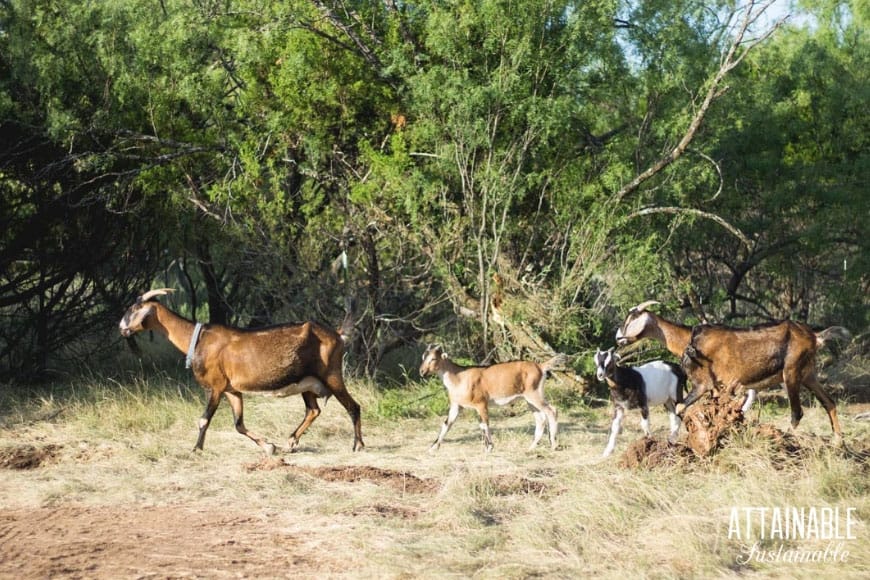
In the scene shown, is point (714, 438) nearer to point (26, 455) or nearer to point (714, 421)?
point (714, 421)

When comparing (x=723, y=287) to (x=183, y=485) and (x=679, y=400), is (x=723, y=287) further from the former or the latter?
(x=183, y=485)

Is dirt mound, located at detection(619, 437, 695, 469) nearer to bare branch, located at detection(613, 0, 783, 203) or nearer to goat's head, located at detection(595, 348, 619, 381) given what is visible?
goat's head, located at detection(595, 348, 619, 381)

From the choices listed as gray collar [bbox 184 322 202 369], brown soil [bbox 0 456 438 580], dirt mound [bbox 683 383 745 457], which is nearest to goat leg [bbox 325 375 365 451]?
gray collar [bbox 184 322 202 369]

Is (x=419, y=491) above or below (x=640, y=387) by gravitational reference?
below

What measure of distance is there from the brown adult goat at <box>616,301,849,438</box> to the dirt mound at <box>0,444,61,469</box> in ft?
21.3

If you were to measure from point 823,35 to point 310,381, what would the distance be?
11.1 m

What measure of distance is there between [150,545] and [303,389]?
392cm

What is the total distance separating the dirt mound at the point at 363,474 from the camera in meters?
9.64

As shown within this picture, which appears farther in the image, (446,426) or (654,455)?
(446,426)

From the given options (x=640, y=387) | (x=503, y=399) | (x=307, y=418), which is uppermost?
(x=640, y=387)

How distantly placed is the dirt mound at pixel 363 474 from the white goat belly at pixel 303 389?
1.04m

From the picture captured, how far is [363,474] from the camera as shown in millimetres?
10039

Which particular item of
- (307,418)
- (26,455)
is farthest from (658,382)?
(26,455)

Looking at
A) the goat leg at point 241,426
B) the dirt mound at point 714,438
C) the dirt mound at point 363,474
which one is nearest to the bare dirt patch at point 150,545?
the dirt mound at point 363,474
